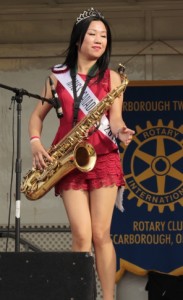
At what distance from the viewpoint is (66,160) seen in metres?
5.30

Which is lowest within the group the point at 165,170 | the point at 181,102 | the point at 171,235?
the point at 171,235

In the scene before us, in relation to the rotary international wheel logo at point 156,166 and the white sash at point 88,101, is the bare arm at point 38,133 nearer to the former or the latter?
the white sash at point 88,101

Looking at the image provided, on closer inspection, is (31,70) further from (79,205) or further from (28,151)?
(79,205)

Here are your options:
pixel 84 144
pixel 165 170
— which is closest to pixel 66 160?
pixel 84 144

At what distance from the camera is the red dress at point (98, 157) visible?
5156mm

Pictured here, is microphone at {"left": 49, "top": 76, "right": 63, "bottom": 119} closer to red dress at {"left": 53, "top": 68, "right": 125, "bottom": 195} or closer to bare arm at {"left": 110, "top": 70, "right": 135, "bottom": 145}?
red dress at {"left": 53, "top": 68, "right": 125, "bottom": 195}

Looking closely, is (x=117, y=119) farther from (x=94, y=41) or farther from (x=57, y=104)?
(x=94, y=41)

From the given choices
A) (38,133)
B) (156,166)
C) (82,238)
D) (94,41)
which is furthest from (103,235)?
(156,166)

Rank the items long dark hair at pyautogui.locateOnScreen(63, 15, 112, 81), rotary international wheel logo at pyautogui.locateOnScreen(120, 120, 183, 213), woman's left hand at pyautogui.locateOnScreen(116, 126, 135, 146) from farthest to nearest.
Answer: rotary international wheel logo at pyautogui.locateOnScreen(120, 120, 183, 213) < long dark hair at pyautogui.locateOnScreen(63, 15, 112, 81) < woman's left hand at pyautogui.locateOnScreen(116, 126, 135, 146)

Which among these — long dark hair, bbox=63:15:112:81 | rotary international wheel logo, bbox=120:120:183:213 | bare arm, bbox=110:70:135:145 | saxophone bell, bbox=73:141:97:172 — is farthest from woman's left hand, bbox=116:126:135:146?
rotary international wheel logo, bbox=120:120:183:213

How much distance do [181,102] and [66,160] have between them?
2639 mm

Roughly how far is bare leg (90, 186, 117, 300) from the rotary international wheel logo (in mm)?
2513

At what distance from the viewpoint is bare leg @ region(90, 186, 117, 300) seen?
5117mm

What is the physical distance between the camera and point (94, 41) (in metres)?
5.25
